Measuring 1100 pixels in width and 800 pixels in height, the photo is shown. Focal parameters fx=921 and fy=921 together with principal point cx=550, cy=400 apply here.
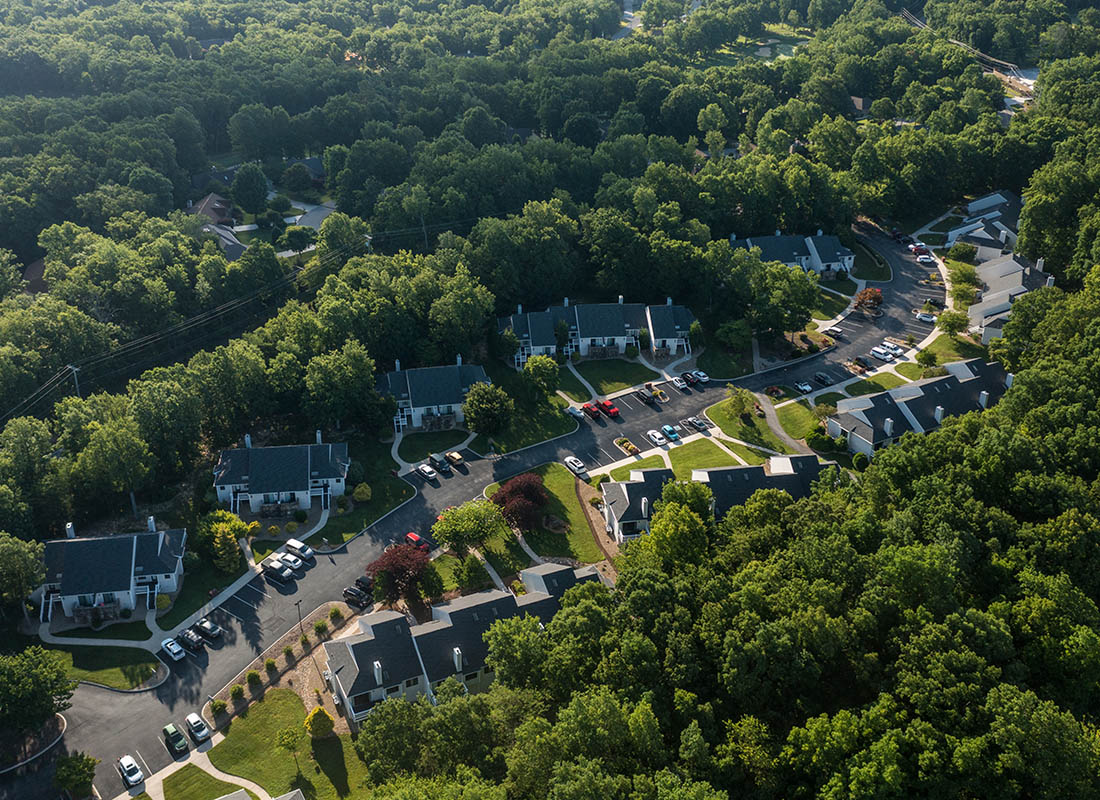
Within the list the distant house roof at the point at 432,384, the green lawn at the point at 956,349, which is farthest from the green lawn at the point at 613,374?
the green lawn at the point at 956,349

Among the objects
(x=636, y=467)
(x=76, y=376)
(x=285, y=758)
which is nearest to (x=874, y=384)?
(x=636, y=467)

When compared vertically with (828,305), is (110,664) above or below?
above

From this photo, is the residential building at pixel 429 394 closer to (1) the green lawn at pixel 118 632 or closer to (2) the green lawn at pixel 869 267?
(1) the green lawn at pixel 118 632

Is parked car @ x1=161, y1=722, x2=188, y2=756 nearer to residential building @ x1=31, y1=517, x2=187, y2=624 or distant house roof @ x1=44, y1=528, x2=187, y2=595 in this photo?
residential building @ x1=31, y1=517, x2=187, y2=624

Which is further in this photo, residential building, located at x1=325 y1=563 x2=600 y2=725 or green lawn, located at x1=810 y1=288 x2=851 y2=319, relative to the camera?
green lawn, located at x1=810 y1=288 x2=851 y2=319

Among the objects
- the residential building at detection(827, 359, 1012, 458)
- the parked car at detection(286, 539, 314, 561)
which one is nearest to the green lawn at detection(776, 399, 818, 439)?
the residential building at detection(827, 359, 1012, 458)

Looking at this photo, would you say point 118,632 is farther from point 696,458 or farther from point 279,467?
point 696,458
